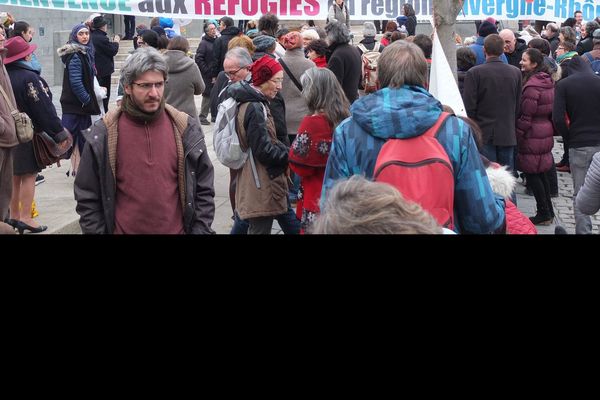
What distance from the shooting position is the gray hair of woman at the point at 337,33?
930 cm

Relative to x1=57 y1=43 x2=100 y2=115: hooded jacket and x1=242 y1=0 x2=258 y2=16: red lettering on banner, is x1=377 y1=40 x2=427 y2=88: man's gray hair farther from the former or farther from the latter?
x1=242 y1=0 x2=258 y2=16: red lettering on banner

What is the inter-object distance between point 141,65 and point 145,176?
527 millimetres

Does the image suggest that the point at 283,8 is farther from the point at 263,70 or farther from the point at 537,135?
the point at 263,70

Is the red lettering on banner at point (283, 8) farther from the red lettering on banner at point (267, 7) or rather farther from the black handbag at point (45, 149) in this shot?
the black handbag at point (45, 149)

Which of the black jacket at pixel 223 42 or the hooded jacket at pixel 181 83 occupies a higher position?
the black jacket at pixel 223 42

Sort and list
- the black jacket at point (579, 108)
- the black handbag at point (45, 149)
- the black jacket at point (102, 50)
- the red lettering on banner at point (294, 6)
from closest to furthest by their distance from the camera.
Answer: the black handbag at point (45, 149) → the black jacket at point (579, 108) → the red lettering on banner at point (294, 6) → the black jacket at point (102, 50)

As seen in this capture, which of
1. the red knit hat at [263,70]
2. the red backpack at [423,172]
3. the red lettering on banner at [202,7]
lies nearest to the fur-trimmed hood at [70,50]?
the red lettering on banner at [202,7]

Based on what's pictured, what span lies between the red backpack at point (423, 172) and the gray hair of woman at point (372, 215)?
1.20 meters

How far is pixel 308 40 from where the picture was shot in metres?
10.5

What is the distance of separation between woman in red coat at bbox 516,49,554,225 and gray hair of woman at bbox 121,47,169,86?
17.2ft

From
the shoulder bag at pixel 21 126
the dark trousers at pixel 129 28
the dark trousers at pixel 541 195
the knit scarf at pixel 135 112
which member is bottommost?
the dark trousers at pixel 541 195

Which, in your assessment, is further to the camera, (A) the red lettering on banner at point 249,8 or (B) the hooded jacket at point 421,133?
(A) the red lettering on banner at point 249,8

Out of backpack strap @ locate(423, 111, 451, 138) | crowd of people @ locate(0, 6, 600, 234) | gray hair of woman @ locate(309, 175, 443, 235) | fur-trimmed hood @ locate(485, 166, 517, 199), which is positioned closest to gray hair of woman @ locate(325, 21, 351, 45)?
crowd of people @ locate(0, 6, 600, 234)
